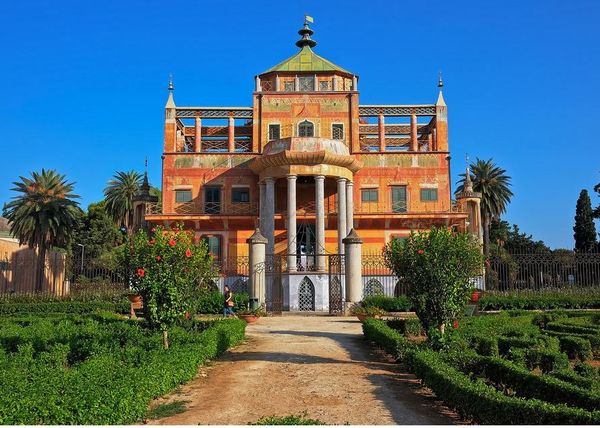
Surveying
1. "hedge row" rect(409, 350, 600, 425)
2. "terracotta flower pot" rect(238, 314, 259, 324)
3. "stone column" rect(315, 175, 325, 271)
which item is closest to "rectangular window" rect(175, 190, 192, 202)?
"stone column" rect(315, 175, 325, 271)

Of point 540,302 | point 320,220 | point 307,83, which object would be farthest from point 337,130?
point 540,302

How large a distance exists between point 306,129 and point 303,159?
7928 millimetres

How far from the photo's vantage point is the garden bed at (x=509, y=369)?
7.74 meters

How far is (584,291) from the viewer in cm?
3253

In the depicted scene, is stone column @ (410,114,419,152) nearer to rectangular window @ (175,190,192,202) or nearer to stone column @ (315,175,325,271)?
stone column @ (315,175,325,271)

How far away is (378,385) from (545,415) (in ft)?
14.8

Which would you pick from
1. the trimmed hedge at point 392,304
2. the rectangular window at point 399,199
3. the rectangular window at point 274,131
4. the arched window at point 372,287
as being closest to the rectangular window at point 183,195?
the rectangular window at point 274,131

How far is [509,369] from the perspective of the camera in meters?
10.4

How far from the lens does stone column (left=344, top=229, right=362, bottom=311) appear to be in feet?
91.4

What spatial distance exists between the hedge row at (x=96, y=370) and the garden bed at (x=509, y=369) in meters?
4.89

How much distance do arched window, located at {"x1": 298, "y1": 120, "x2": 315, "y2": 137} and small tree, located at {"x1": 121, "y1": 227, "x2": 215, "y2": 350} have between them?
28.1 m

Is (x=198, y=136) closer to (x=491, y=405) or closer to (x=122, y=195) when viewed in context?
(x=122, y=195)

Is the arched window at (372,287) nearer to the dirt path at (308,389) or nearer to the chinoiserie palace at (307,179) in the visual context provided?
the chinoiserie palace at (307,179)

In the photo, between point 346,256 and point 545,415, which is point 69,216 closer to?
point 346,256
